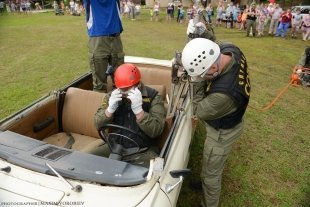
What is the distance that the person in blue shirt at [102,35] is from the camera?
458cm

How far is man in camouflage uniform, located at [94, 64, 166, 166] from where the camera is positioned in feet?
9.78

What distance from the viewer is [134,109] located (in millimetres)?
2955

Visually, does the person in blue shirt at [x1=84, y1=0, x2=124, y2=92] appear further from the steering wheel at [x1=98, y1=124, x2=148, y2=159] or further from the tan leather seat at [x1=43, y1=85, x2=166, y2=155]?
the steering wheel at [x1=98, y1=124, x2=148, y2=159]

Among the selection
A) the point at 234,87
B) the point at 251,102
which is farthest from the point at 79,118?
the point at 251,102

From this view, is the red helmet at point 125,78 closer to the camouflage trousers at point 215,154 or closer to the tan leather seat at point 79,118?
the tan leather seat at point 79,118

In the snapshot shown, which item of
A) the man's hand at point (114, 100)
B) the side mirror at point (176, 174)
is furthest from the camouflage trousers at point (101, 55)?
the side mirror at point (176, 174)

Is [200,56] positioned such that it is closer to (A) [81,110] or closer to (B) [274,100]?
(A) [81,110]

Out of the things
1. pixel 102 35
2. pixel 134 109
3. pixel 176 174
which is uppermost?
pixel 102 35

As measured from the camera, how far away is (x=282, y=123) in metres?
5.97

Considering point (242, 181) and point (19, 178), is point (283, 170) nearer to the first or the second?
point (242, 181)

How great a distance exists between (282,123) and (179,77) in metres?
3.30

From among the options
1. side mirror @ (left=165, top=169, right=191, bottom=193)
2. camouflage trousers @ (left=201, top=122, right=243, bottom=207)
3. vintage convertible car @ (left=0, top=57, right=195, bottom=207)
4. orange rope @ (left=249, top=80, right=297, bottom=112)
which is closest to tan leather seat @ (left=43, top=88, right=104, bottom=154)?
vintage convertible car @ (left=0, top=57, right=195, bottom=207)

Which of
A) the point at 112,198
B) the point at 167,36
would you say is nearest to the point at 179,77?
the point at 112,198

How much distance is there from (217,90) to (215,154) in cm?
78
